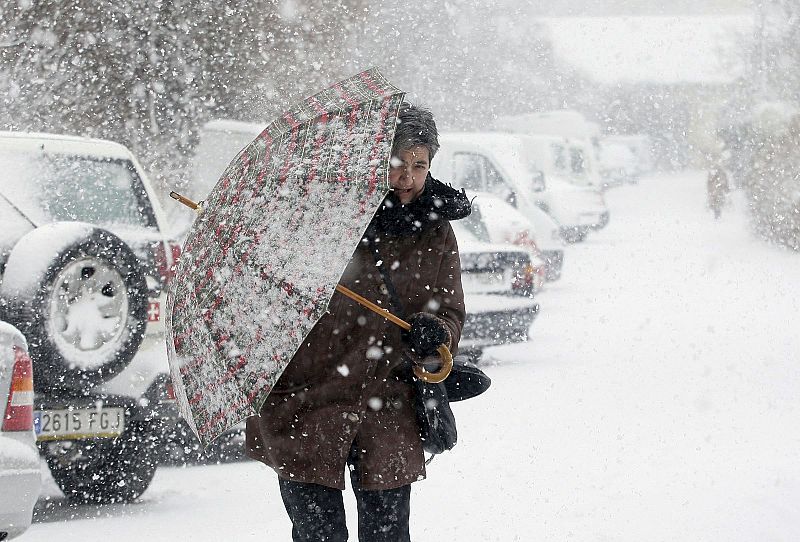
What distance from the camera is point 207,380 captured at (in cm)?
349

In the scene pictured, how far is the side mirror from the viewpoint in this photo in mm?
22516

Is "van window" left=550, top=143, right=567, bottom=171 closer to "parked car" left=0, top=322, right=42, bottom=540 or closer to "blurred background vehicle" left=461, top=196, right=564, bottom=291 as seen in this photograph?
"blurred background vehicle" left=461, top=196, right=564, bottom=291

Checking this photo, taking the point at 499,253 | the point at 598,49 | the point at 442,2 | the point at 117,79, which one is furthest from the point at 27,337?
the point at 598,49

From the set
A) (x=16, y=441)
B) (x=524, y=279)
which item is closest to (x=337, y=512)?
(x=16, y=441)

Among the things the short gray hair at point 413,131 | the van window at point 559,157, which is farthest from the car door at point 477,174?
the van window at point 559,157

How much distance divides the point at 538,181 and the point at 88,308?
1731cm

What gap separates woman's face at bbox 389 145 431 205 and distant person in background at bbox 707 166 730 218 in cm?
3434

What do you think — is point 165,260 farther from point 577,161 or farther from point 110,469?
point 577,161

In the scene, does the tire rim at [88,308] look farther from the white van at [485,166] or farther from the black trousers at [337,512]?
the white van at [485,166]

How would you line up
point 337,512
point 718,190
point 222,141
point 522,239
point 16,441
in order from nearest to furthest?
point 337,512
point 16,441
point 222,141
point 522,239
point 718,190

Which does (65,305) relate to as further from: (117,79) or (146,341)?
(117,79)

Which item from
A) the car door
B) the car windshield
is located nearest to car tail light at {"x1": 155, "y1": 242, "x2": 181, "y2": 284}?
the car windshield

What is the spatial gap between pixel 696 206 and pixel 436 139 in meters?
42.9

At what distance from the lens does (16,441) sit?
16.5 ft
